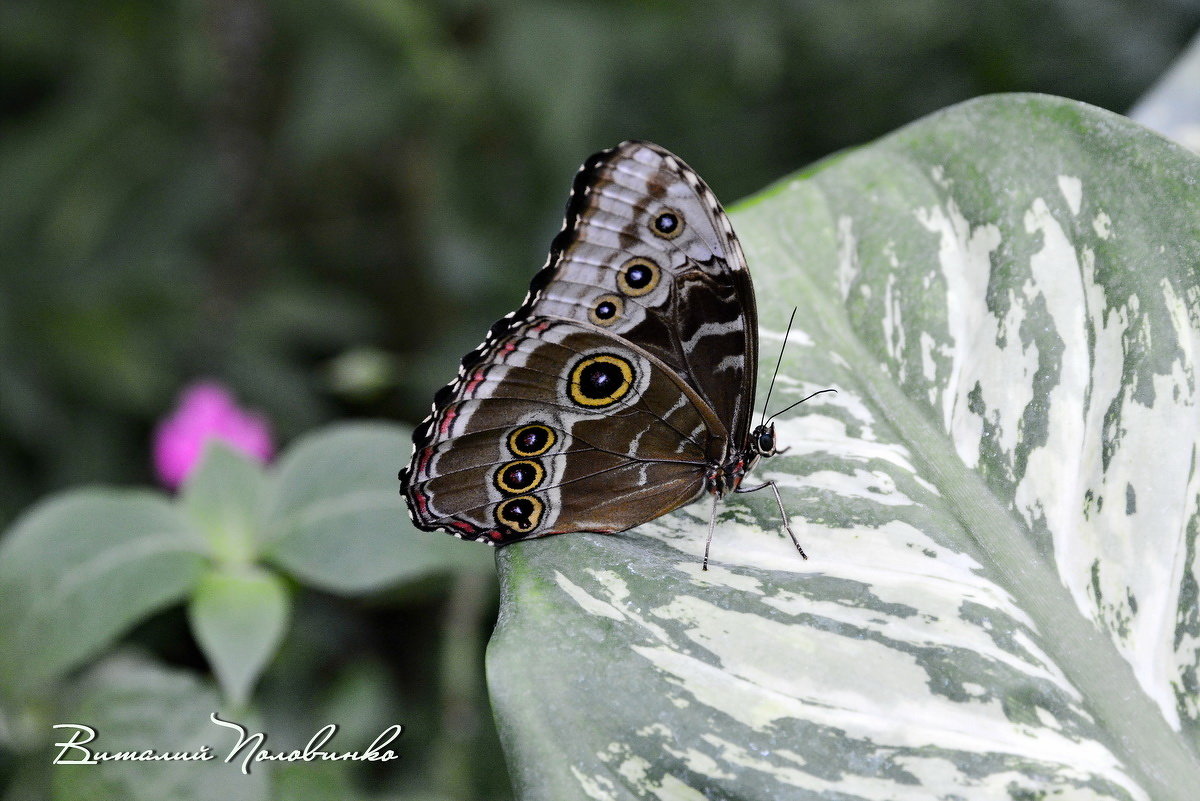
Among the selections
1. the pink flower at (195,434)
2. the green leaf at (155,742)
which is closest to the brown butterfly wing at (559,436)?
the green leaf at (155,742)

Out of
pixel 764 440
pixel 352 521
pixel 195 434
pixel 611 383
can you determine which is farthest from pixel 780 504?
pixel 195 434

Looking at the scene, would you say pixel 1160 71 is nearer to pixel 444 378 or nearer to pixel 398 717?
pixel 444 378

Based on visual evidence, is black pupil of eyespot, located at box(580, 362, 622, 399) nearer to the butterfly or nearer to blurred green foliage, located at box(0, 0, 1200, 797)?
the butterfly

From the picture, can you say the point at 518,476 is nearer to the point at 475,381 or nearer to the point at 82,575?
the point at 475,381

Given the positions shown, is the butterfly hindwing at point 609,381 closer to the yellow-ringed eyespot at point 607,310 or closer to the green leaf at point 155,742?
the yellow-ringed eyespot at point 607,310

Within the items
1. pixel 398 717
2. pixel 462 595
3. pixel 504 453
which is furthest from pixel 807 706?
pixel 398 717

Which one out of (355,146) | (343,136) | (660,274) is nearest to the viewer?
(660,274)
